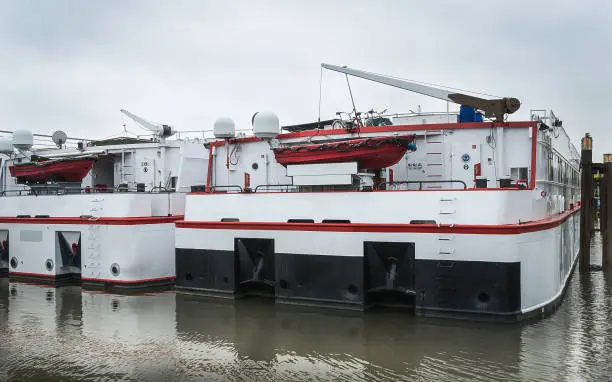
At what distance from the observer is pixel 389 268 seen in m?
10.3

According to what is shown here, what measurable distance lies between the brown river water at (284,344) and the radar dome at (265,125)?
12.9 ft

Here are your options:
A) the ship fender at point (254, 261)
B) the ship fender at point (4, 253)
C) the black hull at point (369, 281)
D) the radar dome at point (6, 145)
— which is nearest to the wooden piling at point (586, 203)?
the black hull at point (369, 281)

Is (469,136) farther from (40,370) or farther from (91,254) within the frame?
(91,254)

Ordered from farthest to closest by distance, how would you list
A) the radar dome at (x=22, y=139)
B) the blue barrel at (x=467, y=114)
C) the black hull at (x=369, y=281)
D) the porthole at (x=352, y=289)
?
the radar dome at (x=22, y=139) → the blue barrel at (x=467, y=114) → the porthole at (x=352, y=289) → the black hull at (x=369, y=281)

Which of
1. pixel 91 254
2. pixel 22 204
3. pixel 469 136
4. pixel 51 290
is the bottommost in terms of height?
pixel 51 290

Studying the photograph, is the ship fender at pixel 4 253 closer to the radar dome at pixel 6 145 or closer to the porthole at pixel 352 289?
the radar dome at pixel 6 145

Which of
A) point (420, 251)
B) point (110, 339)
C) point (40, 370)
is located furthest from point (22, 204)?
point (420, 251)

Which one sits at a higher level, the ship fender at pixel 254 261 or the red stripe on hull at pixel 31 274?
the ship fender at pixel 254 261

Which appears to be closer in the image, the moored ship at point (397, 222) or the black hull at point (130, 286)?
the moored ship at point (397, 222)

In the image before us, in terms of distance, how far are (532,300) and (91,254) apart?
10830 millimetres

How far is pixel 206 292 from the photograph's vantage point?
12164mm

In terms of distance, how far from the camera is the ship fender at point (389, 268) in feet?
32.9

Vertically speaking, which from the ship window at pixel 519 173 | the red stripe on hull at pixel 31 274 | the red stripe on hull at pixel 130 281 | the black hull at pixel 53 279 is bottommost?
the black hull at pixel 53 279

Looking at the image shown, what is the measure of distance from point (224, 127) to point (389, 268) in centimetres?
570
